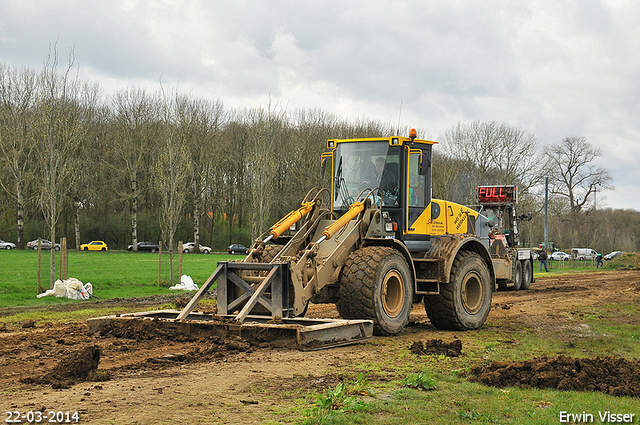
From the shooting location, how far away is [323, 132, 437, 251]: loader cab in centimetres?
1202

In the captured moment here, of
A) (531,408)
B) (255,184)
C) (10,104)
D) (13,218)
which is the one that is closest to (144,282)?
(255,184)

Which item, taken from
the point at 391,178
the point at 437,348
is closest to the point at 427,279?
the point at 391,178

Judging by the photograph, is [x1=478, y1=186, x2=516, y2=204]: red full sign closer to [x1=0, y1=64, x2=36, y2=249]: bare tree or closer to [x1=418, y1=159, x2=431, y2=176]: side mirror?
[x1=418, y1=159, x2=431, y2=176]: side mirror

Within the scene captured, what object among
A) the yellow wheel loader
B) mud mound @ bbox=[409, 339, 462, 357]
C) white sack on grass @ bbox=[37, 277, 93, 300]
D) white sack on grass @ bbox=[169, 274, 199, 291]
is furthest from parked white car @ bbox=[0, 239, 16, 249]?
mud mound @ bbox=[409, 339, 462, 357]

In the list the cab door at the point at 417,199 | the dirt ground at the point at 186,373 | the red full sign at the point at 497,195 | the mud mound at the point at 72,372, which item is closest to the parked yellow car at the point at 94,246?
the red full sign at the point at 497,195

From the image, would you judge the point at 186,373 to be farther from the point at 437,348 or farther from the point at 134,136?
the point at 134,136

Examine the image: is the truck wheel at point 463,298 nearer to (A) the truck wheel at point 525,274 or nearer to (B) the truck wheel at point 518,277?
(B) the truck wheel at point 518,277

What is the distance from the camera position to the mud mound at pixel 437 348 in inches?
370

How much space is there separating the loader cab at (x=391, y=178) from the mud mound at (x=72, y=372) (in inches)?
238

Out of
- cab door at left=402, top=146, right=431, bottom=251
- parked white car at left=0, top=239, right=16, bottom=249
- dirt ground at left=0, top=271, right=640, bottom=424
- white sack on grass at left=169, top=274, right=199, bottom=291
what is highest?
cab door at left=402, top=146, right=431, bottom=251

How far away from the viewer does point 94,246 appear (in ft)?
198

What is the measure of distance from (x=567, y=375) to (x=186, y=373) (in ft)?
15.1

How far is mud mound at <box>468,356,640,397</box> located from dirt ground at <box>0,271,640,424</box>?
12 mm

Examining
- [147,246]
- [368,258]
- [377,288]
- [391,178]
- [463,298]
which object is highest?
[391,178]
